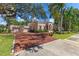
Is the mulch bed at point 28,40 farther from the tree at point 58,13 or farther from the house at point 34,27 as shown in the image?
the tree at point 58,13

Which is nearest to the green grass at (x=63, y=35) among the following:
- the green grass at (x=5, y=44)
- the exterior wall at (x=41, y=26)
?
the exterior wall at (x=41, y=26)

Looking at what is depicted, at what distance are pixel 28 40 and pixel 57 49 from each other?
363 mm

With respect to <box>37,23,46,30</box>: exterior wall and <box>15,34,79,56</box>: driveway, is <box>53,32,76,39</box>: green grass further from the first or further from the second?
<box>37,23,46,30</box>: exterior wall

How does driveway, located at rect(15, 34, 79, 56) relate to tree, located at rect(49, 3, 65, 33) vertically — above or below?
below

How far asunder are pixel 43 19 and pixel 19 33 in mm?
332

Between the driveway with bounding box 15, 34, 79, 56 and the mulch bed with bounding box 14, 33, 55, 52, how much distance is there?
52mm

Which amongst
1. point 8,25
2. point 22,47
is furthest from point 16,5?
point 22,47

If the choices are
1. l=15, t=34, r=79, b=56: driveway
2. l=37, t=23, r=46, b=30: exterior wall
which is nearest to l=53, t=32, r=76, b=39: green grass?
l=15, t=34, r=79, b=56: driveway

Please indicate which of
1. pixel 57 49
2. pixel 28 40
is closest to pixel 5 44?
pixel 28 40

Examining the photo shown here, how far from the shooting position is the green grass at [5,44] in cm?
382

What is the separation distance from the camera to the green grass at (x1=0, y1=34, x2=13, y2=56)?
3822mm

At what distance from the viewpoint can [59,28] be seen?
3887mm

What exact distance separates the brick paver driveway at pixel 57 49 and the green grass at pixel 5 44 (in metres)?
0.15

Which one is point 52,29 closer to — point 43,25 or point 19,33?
point 43,25
